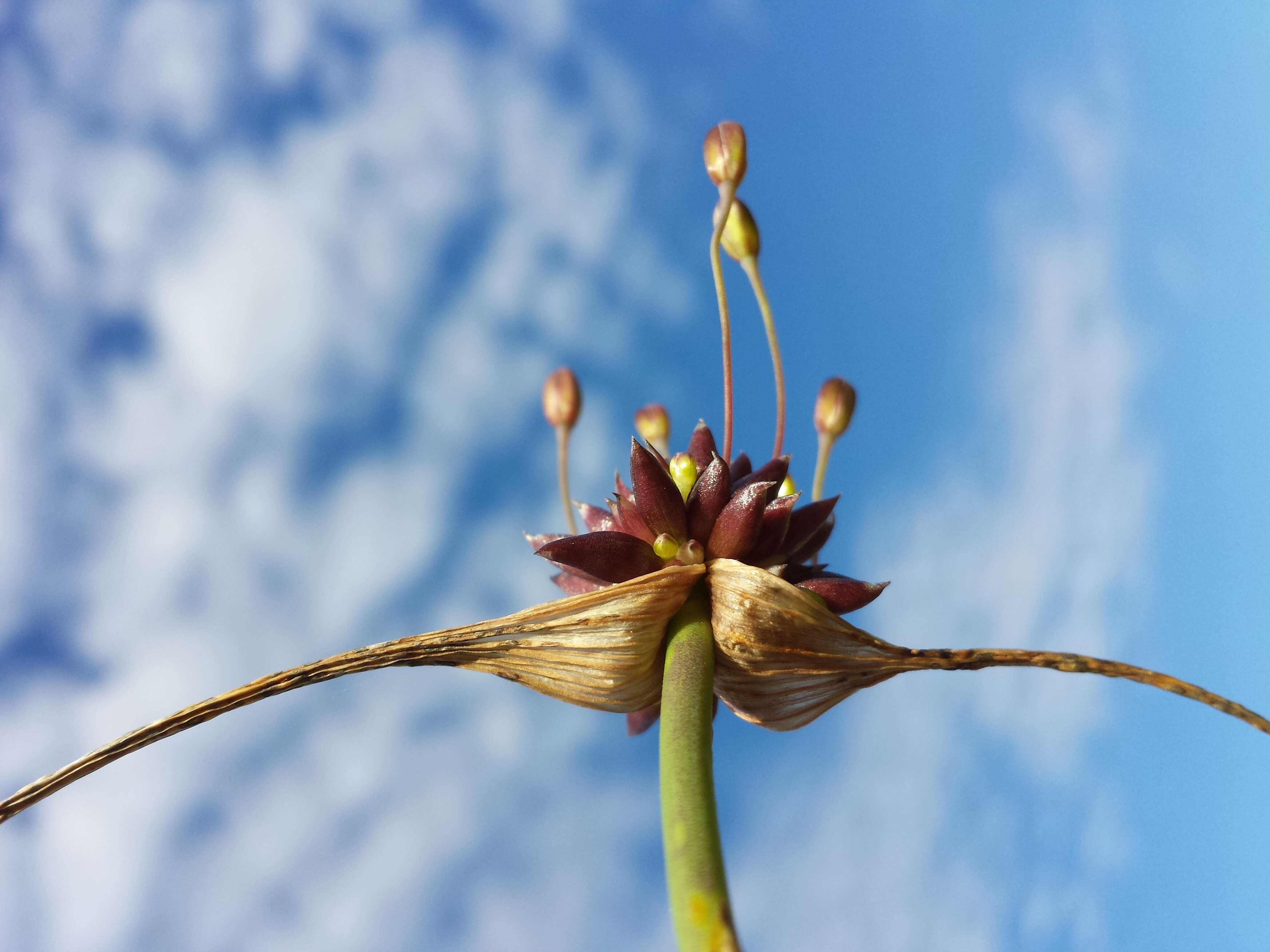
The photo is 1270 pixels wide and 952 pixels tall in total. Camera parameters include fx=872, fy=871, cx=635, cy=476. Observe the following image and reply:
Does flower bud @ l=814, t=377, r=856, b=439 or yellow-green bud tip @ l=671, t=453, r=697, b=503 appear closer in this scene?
yellow-green bud tip @ l=671, t=453, r=697, b=503

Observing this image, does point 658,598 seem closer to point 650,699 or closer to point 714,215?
point 650,699

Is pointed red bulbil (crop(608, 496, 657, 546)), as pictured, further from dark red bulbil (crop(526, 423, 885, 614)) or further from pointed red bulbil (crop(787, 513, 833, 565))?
pointed red bulbil (crop(787, 513, 833, 565))

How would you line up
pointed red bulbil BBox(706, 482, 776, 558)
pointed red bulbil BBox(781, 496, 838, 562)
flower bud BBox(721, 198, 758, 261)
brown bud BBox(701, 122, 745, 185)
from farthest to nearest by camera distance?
flower bud BBox(721, 198, 758, 261)
brown bud BBox(701, 122, 745, 185)
pointed red bulbil BBox(781, 496, 838, 562)
pointed red bulbil BBox(706, 482, 776, 558)

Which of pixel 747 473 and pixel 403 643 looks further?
pixel 747 473

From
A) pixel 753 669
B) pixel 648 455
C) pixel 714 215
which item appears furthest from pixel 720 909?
pixel 714 215

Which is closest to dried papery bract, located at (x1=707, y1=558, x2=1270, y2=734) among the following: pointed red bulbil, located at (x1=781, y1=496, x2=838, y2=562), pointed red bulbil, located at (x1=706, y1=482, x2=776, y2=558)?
pointed red bulbil, located at (x1=706, y1=482, x2=776, y2=558)

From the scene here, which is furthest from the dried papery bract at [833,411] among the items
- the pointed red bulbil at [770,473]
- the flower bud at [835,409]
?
the pointed red bulbil at [770,473]
